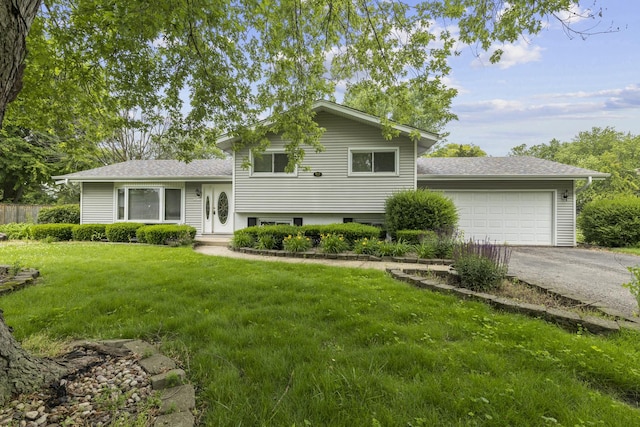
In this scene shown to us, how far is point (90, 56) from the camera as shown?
4.59m

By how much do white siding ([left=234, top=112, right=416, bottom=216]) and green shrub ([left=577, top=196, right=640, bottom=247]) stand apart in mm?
7121

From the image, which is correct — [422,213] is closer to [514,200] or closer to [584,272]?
[584,272]

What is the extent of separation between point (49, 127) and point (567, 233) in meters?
15.3

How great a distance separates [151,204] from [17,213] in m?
8.35

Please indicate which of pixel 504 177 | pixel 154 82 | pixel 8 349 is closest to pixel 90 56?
pixel 154 82

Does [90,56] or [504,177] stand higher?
[90,56]

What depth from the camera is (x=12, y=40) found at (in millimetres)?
1778

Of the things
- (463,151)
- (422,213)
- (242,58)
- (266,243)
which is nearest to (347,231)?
(422,213)

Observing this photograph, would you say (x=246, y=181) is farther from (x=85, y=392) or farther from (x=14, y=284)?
(x=85, y=392)

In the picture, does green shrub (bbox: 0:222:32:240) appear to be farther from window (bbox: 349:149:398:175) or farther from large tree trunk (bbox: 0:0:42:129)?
large tree trunk (bbox: 0:0:42:129)

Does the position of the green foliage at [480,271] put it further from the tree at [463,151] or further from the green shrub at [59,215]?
the tree at [463,151]

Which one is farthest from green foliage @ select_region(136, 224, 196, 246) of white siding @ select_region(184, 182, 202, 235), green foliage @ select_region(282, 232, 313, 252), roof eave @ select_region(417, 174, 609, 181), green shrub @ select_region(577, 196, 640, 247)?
green shrub @ select_region(577, 196, 640, 247)

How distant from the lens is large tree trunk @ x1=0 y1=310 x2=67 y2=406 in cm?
185

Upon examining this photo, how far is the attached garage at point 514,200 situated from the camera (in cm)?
1127
